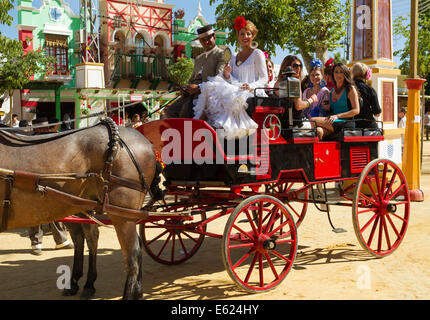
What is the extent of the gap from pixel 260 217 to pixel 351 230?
3437 millimetres

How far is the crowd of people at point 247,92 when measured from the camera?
15.9 feet

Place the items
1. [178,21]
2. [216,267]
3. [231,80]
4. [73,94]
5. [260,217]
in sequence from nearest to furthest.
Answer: [260,217] → [231,80] → [216,267] → [73,94] → [178,21]

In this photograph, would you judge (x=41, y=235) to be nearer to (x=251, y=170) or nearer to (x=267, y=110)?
(x=251, y=170)

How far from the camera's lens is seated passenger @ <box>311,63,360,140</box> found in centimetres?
616

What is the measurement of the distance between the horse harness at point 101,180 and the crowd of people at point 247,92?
1.08 meters

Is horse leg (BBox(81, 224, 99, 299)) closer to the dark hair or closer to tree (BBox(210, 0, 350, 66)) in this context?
the dark hair

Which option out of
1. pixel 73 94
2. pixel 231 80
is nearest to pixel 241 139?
pixel 231 80

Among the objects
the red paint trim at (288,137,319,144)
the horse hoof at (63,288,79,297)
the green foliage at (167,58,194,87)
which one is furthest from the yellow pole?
the green foliage at (167,58,194,87)

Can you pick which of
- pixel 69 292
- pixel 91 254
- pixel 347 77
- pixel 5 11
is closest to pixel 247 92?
pixel 347 77

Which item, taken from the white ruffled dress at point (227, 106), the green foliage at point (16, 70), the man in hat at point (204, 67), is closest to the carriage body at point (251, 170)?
the white ruffled dress at point (227, 106)

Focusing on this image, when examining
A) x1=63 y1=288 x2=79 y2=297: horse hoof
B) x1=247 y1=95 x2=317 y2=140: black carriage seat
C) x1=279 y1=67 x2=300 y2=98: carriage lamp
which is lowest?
x1=63 y1=288 x2=79 y2=297: horse hoof

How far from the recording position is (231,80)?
17.6 feet
